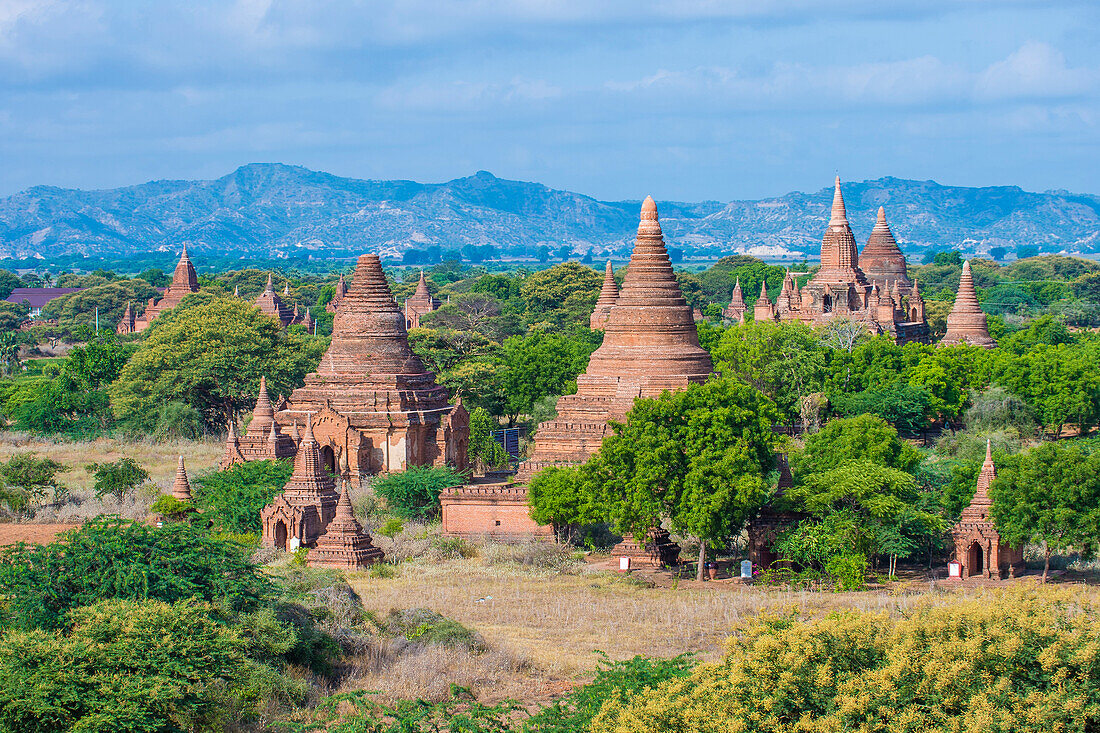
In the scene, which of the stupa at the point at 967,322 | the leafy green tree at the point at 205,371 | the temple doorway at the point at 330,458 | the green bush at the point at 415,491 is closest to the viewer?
the green bush at the point at 415,491

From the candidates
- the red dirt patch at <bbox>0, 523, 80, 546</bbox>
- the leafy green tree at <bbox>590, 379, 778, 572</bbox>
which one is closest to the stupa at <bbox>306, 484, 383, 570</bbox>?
the leafy green tree at <bbox>590, 379, 778, 572</bbox>

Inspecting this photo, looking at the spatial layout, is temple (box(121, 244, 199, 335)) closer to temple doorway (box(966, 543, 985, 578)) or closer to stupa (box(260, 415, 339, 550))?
stupa (box(260, 415, 339, 550))

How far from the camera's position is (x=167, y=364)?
206ft

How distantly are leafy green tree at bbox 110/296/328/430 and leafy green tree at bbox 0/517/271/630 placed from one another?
118 ft

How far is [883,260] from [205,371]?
42.5 metres

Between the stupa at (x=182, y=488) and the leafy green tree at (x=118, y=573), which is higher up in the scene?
the stupa at (x=182, y=488)

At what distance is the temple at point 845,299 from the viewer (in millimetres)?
76125

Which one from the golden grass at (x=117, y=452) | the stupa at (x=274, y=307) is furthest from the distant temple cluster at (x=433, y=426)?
the stupa at (x=274, y=307)

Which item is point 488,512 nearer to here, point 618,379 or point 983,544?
point 618,379

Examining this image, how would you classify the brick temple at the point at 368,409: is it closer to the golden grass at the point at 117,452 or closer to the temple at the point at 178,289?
the golden grass at the point at 117,452

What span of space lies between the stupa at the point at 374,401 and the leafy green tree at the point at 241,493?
12.7ft

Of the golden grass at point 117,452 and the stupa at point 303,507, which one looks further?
the golden grass at point 117,452

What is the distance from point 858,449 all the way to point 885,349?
85.7 feet

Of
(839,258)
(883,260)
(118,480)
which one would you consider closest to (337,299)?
(883,260)
